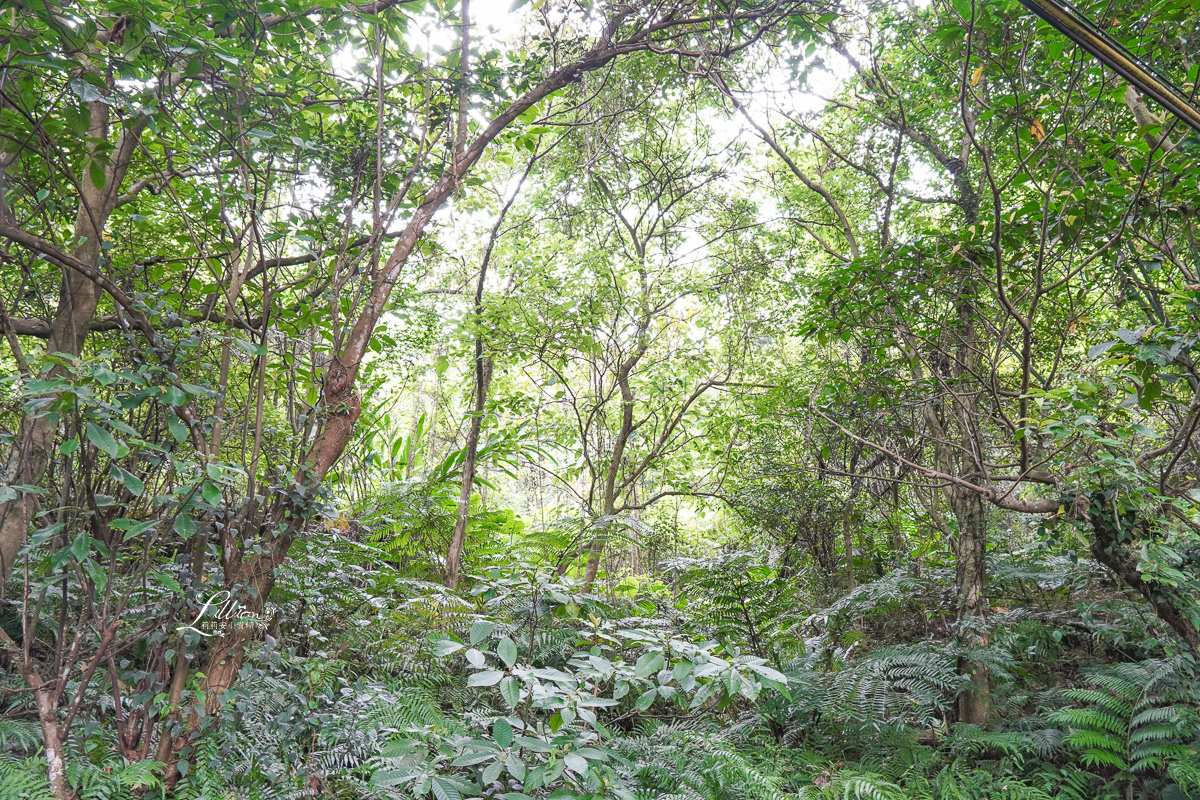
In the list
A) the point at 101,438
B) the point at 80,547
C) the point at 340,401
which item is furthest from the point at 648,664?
the point at 340,401

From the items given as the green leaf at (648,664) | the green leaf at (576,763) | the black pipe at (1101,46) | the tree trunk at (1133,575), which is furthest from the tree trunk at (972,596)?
the green leaf at (576,763)

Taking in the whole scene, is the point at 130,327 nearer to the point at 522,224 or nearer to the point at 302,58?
the point at 302,58

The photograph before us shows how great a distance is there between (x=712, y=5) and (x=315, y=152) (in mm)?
1920

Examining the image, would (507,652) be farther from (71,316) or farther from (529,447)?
(529,447)

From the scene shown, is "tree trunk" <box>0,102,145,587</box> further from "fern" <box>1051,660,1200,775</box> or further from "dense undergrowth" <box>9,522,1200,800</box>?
"fern" <box>1051,660,1200,775</box>

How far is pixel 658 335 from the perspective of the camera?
5.23m

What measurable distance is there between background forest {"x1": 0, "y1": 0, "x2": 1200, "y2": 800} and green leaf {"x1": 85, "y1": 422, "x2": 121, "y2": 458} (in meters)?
0.03

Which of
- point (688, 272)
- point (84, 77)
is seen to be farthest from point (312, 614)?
point (688, 272)

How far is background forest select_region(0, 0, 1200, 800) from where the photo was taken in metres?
1.82

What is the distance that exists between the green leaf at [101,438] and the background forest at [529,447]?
0.11 feet

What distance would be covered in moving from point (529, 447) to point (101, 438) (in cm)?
361

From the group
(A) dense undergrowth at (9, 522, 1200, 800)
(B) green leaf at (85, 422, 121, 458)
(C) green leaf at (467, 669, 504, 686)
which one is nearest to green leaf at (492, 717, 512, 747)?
(A) dense undergrowth at (9, 522, 1200, 800)

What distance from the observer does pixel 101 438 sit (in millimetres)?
1418

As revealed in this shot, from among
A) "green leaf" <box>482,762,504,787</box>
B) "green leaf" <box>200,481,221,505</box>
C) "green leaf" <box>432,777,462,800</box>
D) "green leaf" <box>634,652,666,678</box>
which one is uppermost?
"green leaf" <box>200,481,221,505</box>
